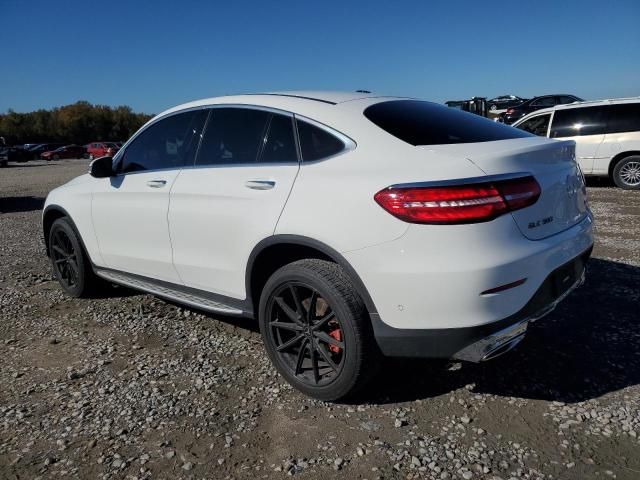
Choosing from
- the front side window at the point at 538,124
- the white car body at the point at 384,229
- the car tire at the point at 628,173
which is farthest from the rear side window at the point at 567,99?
the white car body at the point at 384,229

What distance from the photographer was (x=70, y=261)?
4.65m

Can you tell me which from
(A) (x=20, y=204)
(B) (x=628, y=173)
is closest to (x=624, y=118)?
(B) (x=628, y=173)

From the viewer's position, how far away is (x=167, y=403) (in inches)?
112

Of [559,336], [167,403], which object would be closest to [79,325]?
[167,403]

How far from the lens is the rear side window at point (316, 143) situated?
271 centimetres

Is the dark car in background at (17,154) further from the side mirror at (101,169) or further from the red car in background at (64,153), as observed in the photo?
the side mirror at (101,169)

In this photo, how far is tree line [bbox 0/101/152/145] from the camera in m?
70.1

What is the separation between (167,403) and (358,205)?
5.11ft

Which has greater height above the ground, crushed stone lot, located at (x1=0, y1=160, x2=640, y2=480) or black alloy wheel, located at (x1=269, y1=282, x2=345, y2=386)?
black alloy wheel, located at (x1=269, y1=282, x2=345, y2=386)

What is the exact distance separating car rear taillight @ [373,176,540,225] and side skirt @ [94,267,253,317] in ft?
4.15

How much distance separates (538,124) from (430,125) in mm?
10289

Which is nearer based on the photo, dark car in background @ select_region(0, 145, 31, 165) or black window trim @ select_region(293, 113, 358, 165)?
black window trim @ select_region(293, 113, 358, 165)

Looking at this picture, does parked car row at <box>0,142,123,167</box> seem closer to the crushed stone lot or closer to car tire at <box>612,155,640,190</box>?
car tire at <box>612,155,640,190</box>

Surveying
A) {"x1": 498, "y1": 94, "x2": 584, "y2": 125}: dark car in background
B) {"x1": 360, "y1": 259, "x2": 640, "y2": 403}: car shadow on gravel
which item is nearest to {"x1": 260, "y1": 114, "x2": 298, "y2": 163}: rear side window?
{"x1": 360, "y1": 259, "x2": 640, "y2": 403}: car shadow on gravel
